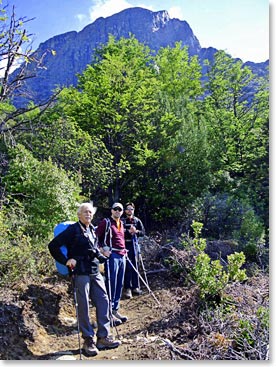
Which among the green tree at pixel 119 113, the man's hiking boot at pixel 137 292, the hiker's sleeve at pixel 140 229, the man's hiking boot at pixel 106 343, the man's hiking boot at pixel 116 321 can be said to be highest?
the green tree at pixel 119 113

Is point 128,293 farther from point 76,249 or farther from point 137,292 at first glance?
point 76,249

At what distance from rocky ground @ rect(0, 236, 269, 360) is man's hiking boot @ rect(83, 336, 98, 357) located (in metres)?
0.05

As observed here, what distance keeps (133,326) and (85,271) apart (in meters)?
1.25

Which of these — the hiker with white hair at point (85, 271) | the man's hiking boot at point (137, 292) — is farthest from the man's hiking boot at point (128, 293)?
the hiker with white hair at point (85, 271)

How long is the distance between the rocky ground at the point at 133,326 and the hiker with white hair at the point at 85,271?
0.49 feet

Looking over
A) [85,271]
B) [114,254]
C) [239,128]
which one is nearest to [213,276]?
[114,254]

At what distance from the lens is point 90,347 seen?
3.44 meters

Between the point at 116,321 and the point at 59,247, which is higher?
the point at 59,247

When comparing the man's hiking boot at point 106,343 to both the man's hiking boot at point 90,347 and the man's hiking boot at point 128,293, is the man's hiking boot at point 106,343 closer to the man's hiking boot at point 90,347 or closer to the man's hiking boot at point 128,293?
the man's hiking boot at point 90,347

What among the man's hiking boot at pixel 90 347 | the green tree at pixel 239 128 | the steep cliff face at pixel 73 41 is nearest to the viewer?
the man's hiking boot at pixel 90 347

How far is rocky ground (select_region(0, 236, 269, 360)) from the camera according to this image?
328cm

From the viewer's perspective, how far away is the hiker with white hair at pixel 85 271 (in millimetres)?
3459

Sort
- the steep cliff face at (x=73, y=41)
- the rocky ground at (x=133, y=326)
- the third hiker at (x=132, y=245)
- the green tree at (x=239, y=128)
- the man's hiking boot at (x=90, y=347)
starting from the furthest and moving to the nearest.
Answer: the green tree at (x=239, y=128), the third hiker at (x=132, y=245), the steep cliff face at (x=73, y=41), the man's hiking boot at (x=90, y=347), the rocky ground at (x=133, y=326)

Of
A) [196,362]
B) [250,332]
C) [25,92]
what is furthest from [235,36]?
[196,362]
